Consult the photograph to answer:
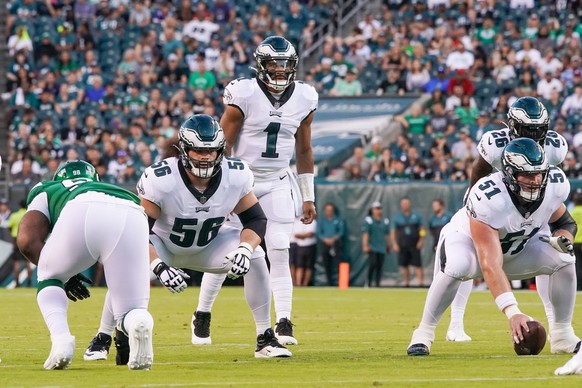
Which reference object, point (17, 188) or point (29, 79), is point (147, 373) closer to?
point (17, 188)

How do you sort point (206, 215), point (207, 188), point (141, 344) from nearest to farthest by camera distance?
point (141, 344) → point (207, 188) → point (206, 215)

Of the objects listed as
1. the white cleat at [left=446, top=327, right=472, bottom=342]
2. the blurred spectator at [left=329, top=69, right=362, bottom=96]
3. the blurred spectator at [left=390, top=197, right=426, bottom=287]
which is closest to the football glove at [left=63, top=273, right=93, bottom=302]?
the white cleat at [left=446, top=327, right=472, bottom=342]

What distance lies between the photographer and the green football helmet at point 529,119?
840 cm

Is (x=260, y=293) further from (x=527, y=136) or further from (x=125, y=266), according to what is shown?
(x=527, y=136)

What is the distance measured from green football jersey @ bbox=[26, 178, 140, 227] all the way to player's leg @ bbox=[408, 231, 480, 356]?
1993 millimetres

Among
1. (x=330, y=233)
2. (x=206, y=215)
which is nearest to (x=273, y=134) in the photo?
(x=206, y=215)

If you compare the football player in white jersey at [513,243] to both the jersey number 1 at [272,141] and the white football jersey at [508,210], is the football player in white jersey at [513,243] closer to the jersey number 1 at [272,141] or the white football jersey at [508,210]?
the white football jersey at [508,210]

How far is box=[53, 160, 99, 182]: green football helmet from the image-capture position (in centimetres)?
739

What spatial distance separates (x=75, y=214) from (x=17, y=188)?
1444 cm

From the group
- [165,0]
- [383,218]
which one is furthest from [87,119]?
[383,218]

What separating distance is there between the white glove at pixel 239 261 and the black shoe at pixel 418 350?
125 cm

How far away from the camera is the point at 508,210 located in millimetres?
7738

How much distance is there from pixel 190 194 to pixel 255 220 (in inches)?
16.8

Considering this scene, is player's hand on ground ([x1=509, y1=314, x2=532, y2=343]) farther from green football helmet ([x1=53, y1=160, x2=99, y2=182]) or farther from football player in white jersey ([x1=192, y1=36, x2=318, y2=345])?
green football helmet ([x1=53, y1=160, x2=99, y2=182])
